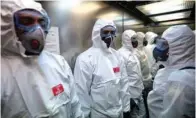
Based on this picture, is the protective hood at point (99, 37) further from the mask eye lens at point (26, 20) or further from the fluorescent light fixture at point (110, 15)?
the mask eye lens at point (26, 20)

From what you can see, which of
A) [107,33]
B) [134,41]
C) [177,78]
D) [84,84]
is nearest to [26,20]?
[84,84]

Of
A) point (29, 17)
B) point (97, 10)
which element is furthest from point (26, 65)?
point (97, 10)

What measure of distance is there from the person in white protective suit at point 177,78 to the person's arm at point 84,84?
56cm

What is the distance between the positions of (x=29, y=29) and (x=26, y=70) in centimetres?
24

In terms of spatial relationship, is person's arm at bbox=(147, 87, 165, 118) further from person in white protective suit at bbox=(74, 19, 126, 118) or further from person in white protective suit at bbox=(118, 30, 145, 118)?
person in white protective suit at bbox=(118, 30, 145, 118)

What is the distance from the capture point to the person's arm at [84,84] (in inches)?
65.1

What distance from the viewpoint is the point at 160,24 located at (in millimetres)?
2793

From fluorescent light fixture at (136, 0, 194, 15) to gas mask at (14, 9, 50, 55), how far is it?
172cm

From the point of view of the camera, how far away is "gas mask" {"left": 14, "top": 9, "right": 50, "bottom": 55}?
1049mm

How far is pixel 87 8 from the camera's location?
2.29 metres

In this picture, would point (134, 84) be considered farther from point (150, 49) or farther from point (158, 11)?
point (158, 11)

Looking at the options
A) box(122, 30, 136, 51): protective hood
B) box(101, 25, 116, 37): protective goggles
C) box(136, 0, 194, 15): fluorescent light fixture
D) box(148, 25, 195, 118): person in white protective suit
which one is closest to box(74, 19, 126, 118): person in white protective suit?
box(101, 25, 116, 37): protective goggles

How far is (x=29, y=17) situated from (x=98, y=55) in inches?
34.9

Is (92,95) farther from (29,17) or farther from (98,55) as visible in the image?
(29,17)
